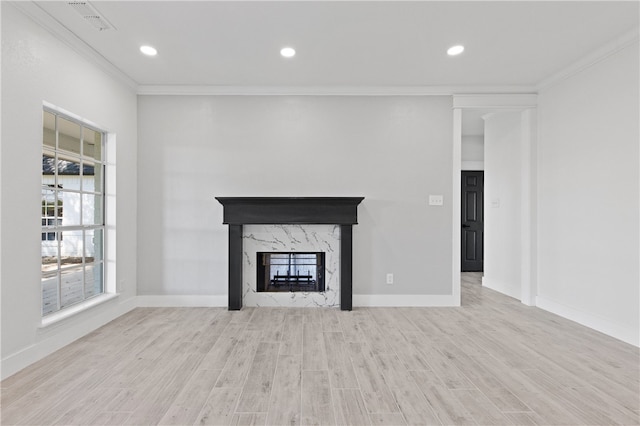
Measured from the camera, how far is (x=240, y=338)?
9.61 feet

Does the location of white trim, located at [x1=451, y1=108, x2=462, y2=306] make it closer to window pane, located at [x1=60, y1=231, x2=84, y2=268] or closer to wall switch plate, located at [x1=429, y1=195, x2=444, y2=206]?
wall switch plate, located at [x1=429, y1=195, x2=444, y2=206]

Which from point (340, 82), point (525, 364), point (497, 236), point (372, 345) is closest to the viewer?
point (525, 364)

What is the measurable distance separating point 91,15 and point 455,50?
10.4ft

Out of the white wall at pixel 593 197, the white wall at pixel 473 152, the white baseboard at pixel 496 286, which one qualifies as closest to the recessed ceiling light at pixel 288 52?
the white wall at pixel 593 197

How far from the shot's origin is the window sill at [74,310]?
8.58 feet

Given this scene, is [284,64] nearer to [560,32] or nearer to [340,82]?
[340,82]

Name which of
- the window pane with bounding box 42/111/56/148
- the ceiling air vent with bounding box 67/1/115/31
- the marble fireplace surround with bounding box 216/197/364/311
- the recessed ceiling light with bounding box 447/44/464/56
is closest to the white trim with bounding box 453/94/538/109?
the recessed ceiling light with bounding box 447/44/464/56

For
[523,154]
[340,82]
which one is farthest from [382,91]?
[523,154]

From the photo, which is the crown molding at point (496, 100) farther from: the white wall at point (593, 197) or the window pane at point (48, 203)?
the window pane at point (48, 203)

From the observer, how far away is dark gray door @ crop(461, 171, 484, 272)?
658 cm

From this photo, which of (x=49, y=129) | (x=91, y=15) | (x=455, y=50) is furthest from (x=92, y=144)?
(x=455, y=50)

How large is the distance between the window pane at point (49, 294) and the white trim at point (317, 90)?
2.37 metres

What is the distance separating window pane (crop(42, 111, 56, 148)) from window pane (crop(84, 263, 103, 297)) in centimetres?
125

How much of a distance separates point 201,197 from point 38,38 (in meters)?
2.02
